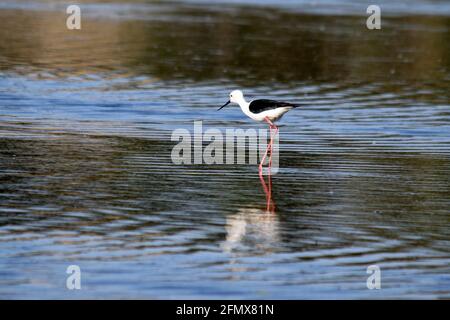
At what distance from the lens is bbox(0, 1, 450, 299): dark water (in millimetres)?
10453

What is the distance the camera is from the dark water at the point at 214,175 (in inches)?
412

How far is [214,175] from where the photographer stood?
14922mm

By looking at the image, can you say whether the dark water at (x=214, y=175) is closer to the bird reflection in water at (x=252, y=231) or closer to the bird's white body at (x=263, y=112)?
the bird reflection in water at (x=252, y=231)

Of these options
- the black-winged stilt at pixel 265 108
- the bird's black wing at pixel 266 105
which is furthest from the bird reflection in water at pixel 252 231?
the bird's black wing at pixel 266 105

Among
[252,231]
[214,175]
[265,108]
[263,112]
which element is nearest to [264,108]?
[265,108]

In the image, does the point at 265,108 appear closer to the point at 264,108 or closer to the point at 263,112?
the point at 264,108

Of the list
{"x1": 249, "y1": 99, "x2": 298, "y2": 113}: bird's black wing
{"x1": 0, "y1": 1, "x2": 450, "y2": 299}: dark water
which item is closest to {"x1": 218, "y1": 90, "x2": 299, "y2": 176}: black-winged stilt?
{"x1": 249, "y1": 99, "x2": 298, "y2": 113}: bird's black wing

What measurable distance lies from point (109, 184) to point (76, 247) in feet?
9.69

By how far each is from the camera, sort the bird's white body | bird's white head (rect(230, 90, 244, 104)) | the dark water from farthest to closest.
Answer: bird's white head (rect(230, 90, 244, 104)) → the bird's white body → the dark water

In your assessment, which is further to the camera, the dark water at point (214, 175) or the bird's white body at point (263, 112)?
the bird's white body at point (263, 112)

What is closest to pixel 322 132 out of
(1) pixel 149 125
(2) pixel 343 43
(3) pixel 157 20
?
(1) pixel 149 125

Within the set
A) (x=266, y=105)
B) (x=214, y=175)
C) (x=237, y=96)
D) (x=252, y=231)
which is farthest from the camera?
(x=237, y=96)

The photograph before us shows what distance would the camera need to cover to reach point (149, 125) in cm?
1862

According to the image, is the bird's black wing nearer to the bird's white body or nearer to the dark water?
the bird's white body
